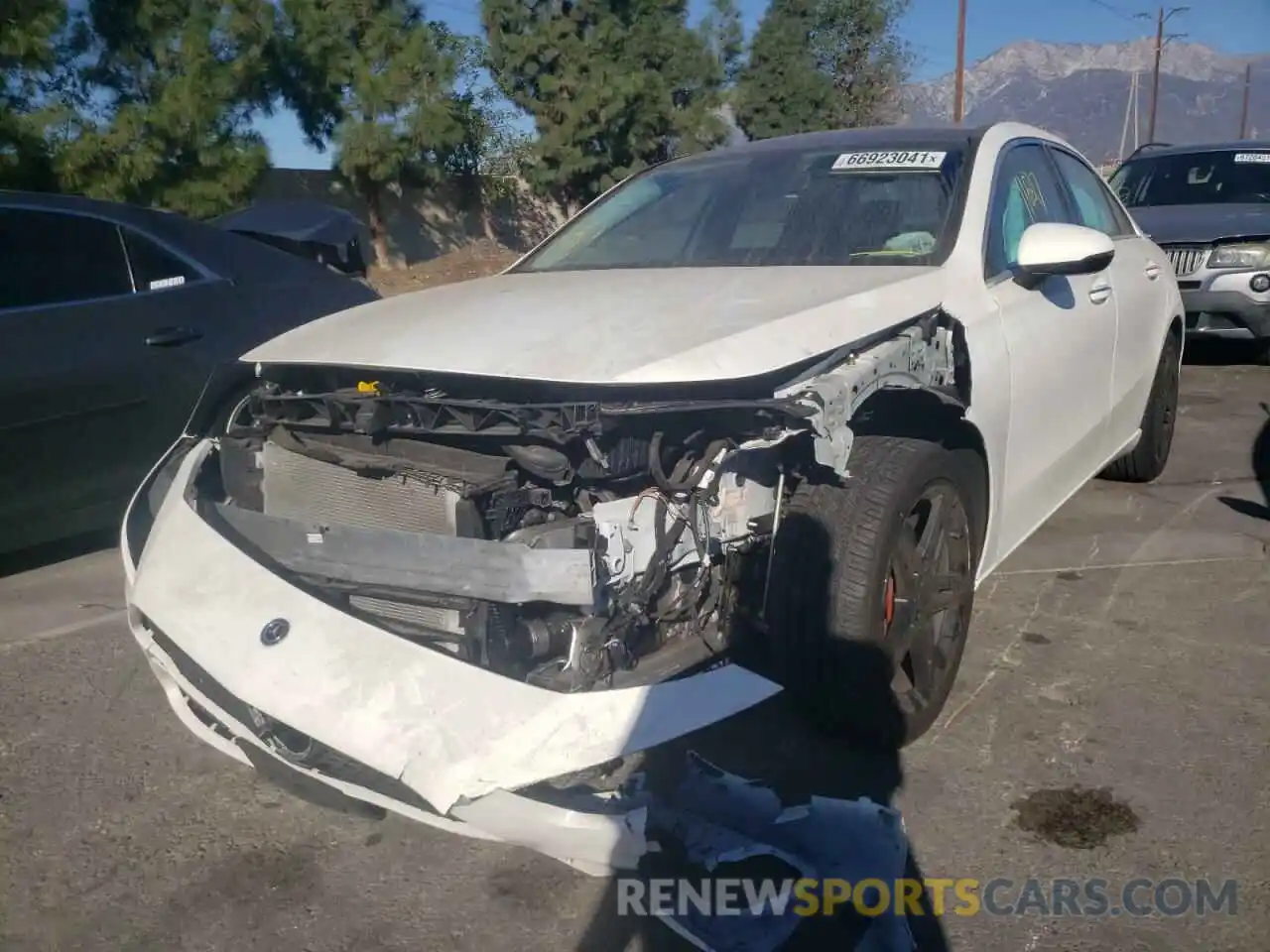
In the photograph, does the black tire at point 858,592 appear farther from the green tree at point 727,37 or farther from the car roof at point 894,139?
the green tree at point 727,37

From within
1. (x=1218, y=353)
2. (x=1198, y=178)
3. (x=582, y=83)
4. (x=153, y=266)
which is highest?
(x=153, y=266)

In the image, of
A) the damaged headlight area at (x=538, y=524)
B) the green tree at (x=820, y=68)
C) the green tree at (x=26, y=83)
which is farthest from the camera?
the green tree at (x=820, y=68)

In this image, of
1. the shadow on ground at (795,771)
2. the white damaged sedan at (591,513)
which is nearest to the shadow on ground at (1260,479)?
the white damaged sedan at (591,513)

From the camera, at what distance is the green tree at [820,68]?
3553 centimetres

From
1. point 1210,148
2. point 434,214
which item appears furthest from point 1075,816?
point 434,214

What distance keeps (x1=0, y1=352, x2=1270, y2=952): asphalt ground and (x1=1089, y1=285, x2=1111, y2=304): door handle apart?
1.04 m

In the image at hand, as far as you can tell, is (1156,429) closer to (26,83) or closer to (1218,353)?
(1218,353)

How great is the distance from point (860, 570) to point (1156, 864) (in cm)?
90

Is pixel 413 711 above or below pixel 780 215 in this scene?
below

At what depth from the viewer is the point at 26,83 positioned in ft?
45.5

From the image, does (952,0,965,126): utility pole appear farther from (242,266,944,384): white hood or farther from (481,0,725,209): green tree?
(242,266,944,384): white hood

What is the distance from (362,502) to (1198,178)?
9.43 meters

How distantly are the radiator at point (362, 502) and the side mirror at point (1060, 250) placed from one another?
191 cm

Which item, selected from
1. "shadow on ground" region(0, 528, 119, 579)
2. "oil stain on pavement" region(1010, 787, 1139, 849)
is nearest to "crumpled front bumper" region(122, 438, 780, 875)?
"oil stain on pavement" region(1010, 787, 1139, 849)
